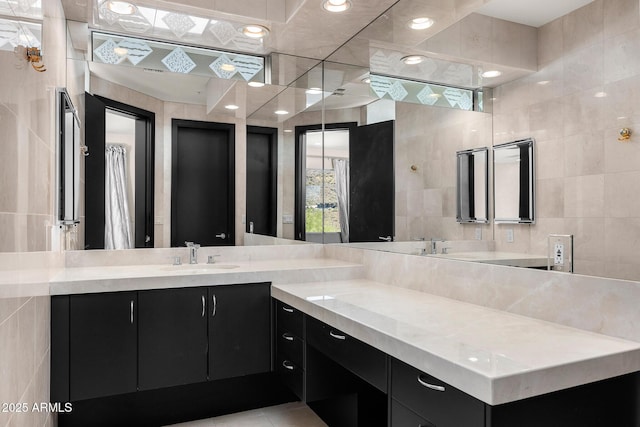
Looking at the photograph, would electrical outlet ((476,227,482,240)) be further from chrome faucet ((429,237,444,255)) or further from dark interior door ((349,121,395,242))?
dark interior door ((349,121,395,242))

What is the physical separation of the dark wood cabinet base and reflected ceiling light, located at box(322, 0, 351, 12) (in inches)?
92.6

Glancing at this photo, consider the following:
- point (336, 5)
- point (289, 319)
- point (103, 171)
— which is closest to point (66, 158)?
point (103, 171)

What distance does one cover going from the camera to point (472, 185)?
6.45ft

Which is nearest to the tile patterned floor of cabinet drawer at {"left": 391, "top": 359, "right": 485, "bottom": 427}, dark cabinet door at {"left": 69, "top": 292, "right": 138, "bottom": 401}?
dark cabinet door at {"left": 69, "top": 292, "right": 138, "bottom": 401}

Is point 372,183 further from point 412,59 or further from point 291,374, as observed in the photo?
point 291,374

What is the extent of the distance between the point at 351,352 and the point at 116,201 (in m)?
1.87

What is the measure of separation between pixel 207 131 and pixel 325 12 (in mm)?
1157

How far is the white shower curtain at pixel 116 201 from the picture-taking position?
2.75 metres

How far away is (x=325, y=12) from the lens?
101 inches

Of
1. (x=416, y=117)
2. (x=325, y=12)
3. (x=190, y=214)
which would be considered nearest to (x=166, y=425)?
(x=190, y=214)

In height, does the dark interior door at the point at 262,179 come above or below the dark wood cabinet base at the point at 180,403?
above

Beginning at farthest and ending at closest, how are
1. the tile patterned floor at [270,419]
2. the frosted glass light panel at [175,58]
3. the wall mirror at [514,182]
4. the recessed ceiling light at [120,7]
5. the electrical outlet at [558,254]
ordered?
the frosted glass light panel at [175,58] → the tile patterned floor at [270,419] → the recessed ceiling light at [120,7] → the wall mirror at [514,182] → the electrical outlet at [558,254]

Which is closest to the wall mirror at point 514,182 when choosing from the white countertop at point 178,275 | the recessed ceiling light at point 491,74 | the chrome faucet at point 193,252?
the recessed ceiling light at point 491,74

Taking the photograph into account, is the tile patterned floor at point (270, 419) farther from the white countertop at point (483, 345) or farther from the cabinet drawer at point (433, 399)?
the cabinet drawer at point (433, 399)
